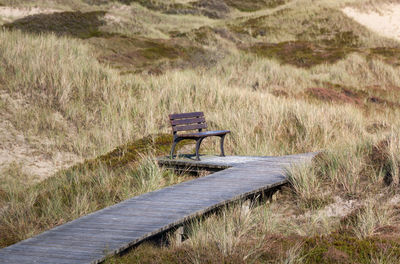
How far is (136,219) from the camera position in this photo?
17.4ft

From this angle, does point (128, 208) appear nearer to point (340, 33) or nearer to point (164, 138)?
point (164, 138)

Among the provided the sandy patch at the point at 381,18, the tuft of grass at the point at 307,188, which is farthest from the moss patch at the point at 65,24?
the tuft of grass at the point at 307,188

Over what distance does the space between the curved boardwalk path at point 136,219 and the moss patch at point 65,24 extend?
2309 cm

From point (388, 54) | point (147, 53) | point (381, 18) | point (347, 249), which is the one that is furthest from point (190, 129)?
point (381, 18)

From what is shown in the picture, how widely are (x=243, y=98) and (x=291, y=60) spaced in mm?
10883

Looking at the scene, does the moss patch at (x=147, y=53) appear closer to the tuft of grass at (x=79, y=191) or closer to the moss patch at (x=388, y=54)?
the moss patch at (x=388, y=54)

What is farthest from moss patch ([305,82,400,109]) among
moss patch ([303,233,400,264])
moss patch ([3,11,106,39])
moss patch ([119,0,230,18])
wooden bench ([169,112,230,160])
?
moss patch ([119,0,230,18])

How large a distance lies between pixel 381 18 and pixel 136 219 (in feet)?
130

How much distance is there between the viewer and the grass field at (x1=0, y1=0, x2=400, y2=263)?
200 inches

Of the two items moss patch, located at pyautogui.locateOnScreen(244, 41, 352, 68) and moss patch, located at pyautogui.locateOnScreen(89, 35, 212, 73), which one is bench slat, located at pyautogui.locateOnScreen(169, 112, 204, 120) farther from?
moss patch, located at pyautogui.locateOnScreen(244, 41, 352, 68)

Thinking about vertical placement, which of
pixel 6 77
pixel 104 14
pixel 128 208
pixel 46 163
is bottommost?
pixel 46 163

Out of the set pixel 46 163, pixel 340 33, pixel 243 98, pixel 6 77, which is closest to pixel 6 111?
pixel 6 77

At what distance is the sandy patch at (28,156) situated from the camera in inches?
386

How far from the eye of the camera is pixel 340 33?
113 feet
